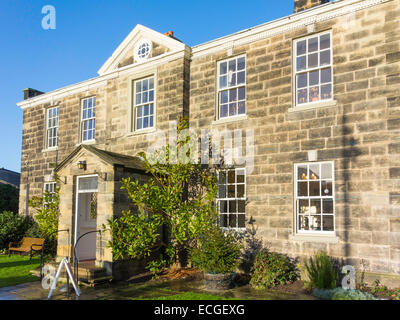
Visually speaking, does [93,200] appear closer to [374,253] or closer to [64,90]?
[64,90]

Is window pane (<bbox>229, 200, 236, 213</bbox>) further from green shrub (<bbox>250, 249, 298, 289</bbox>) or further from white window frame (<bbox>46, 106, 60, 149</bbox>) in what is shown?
white window frame (<bbox>46, 106, 60, 149</bbox>)

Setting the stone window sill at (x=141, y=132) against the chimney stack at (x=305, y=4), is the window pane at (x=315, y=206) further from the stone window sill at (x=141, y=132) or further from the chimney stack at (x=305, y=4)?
the stone window sill at (x=141, y=132)

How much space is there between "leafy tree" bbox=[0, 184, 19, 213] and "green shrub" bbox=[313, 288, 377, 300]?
1884 cm

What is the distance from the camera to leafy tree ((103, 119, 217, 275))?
414 inches

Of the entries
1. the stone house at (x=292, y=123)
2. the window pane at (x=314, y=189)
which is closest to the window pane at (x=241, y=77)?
the stone house at (x=292, y=123)

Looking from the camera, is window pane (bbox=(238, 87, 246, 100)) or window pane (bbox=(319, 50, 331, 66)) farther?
window pane (bbox=(238, 87, 246, 100))

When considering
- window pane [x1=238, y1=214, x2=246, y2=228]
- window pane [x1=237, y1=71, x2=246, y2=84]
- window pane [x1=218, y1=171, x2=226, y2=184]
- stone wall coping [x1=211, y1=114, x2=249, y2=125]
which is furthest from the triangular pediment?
window pane [x1=238, y1=214, x2=246, y2=228]

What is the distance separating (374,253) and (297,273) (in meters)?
2.00

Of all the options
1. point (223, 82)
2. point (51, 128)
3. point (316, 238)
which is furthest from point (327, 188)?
point (51, 128)

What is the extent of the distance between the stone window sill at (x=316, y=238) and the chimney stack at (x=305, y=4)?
6.69 metres

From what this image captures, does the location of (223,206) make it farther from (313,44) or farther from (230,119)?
(313,44)

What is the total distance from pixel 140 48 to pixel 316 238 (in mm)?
9274

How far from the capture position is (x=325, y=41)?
1053cm

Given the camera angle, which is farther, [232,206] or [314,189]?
Answer: [232,206]
